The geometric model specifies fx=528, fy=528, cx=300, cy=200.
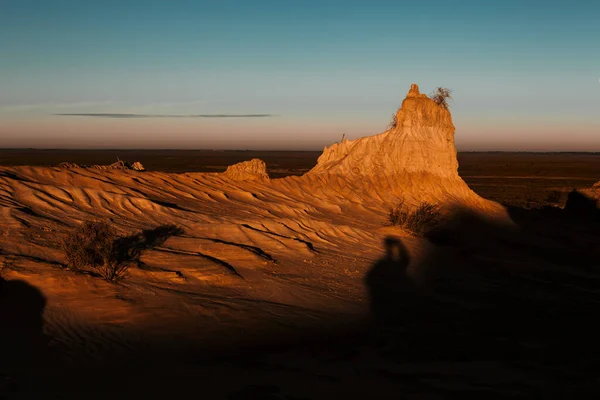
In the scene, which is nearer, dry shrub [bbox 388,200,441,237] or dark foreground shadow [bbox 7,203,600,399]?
dark foreground shadow [bbox 7,203,600,399]

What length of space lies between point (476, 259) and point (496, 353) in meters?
7.54

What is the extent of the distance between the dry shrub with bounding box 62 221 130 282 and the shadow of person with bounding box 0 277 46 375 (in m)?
0.91

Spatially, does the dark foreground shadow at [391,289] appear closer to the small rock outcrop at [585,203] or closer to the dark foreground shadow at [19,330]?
the dark foreground shadow at [19,330]

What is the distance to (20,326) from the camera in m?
6.61

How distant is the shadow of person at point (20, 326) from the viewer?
5688mm

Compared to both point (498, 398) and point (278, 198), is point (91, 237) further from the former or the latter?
point (278, 198)

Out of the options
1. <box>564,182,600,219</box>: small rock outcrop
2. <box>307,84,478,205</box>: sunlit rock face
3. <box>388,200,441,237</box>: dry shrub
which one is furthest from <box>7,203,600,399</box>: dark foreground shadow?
<box>564,182,600,219</box>: small rock outcrop

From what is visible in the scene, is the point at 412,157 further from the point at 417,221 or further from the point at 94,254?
the point at 94,254

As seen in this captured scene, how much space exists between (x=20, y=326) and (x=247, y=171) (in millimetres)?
13869

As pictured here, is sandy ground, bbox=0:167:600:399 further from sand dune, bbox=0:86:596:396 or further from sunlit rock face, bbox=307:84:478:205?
sunlit rock face, bbox=307:84:478:205

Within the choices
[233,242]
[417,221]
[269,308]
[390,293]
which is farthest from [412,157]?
[269,308]

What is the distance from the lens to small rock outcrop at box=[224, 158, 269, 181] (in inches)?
779

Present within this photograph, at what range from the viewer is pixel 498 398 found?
534 centimetres

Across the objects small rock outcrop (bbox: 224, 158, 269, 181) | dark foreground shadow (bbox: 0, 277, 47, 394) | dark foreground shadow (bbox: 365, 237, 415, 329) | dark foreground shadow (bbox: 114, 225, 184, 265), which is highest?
small rock outcrop (bbox: 224, 158, 269, 181)
